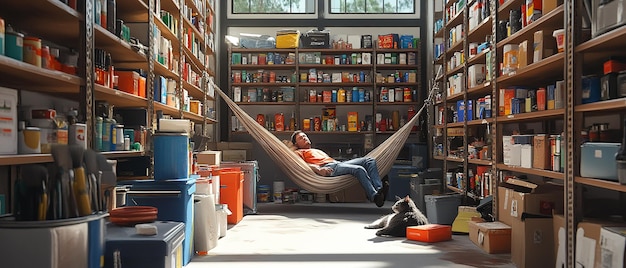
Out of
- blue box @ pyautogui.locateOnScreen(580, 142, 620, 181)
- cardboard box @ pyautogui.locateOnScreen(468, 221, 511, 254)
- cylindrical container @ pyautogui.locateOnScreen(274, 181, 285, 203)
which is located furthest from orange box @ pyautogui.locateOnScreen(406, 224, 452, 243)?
cylindrical container @ pyautogui.locateOnScreen(274, 181, 285, 203)

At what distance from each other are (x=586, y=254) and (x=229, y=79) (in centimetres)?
665

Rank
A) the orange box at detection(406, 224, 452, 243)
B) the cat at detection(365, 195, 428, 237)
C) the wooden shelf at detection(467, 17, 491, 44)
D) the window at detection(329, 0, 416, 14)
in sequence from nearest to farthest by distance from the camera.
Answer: the orange box at detection(406, 224, 452, 243), the cat at detection(365, 195, 428, 237), the wooden shelf at detection(467, 17, 491, 44), the window at detection(329, 0, 416, 14)

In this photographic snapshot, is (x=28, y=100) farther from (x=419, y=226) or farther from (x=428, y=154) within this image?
(x=428, y=154)

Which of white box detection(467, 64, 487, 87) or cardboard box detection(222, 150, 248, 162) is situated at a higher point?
white box detection(467, 64, 487, 87)

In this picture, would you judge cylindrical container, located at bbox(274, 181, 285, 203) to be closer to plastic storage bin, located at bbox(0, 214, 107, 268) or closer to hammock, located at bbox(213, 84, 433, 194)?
hammock, located at bbox(213, 84, 433, 194)

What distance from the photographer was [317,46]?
29.7 feet

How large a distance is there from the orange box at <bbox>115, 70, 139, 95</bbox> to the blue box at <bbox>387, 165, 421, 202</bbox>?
4.97 m

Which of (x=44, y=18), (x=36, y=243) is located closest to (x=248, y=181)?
(x=44, y=18)

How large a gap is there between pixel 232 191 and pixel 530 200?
118 inches

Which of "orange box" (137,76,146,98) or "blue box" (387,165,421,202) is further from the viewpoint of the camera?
"blue box" (387,165,421,202)

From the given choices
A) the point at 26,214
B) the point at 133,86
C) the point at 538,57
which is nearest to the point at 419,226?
the point at 538,57

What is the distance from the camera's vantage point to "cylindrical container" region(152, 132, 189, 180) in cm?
389

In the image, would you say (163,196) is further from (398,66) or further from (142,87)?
(398,66)

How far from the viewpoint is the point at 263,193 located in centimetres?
857
